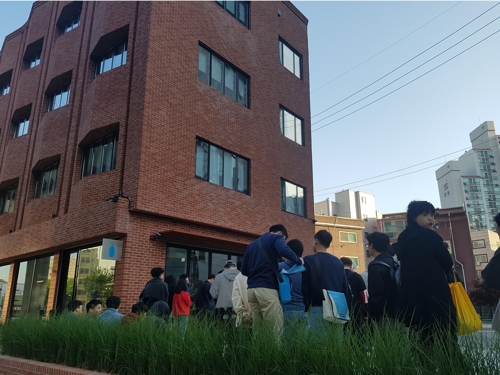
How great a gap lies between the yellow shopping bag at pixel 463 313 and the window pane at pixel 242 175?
11341mm

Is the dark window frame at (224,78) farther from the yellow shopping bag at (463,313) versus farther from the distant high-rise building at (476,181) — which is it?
the distant high-rise building at (476,181)

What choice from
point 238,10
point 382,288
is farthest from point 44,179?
point 382,288

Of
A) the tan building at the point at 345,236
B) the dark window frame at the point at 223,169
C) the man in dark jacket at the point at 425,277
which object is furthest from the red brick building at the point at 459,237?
the man in dark jacket at the point at 425,277

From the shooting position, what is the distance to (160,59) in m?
12.7

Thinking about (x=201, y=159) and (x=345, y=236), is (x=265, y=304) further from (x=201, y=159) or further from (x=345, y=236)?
(x=345, y=236)

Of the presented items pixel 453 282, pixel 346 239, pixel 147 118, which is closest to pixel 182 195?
pixel 147 118

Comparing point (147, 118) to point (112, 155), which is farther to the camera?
point (112, 155)

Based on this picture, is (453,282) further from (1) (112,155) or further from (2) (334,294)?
(1) (112,155)

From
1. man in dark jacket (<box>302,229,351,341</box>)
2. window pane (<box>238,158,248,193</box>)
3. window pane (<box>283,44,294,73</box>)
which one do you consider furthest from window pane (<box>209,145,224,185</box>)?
man in dark jacket (<box>302,229,351,341</box>)

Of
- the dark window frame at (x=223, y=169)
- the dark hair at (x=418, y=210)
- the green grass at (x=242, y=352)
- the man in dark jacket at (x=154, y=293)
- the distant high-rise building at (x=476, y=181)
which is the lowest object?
the green grass at (x=242, y=352)

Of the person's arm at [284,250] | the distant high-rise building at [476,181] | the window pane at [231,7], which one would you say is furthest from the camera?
the distant high-rise building at [476,181]

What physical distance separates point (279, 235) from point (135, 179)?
707 cm

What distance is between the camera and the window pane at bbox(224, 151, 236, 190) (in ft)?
46.8

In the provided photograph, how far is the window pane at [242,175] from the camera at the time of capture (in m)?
14.9
